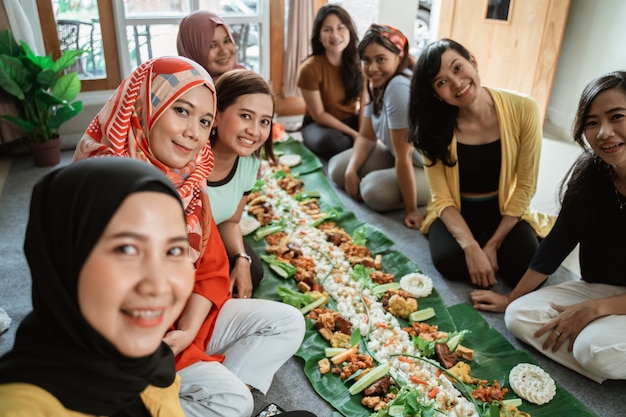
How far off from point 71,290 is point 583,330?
1.55m

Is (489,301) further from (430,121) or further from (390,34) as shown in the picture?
(390,34)

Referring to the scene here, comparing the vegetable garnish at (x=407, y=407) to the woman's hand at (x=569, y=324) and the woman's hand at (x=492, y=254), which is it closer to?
the woman's hand at (x=569, y=324)

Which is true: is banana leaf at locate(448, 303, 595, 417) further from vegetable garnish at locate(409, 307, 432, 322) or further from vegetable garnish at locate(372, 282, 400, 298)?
vegetable garnish at locate(372, 282, 400, 298)

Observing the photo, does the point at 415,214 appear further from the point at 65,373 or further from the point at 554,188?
the point at 65,373

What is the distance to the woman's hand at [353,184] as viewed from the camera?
114 inches

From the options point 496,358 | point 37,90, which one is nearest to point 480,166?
point 496,358

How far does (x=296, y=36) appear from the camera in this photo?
402 centimetres

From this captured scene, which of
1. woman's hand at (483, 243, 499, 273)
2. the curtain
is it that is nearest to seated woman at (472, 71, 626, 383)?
woman's hand at (483, 243, 499, 273)

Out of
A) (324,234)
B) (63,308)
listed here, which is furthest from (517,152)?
(63,308)

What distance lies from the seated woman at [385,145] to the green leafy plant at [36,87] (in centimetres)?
169

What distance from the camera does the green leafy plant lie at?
293 centimetres

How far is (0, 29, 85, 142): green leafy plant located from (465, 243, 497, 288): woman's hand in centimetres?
249

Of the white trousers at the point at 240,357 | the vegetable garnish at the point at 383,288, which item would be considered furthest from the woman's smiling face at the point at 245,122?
the vegetable garnish at the point at 383,288

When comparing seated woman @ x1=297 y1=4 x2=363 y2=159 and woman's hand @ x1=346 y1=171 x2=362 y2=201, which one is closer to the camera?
woman's hand @ x1=346 y1=171 x2=362 y2=201
